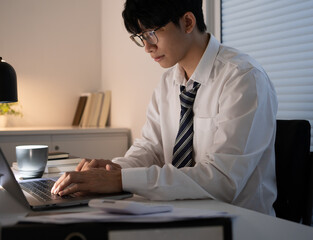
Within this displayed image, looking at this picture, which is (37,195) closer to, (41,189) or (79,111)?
(41,189)

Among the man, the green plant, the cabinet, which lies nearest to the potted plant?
the green plant

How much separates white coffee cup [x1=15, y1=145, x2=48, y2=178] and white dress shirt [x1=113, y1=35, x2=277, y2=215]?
0.32m

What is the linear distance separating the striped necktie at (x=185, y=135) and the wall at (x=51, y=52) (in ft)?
7.39

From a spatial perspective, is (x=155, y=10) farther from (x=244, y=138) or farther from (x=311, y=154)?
(x=311, y=154)

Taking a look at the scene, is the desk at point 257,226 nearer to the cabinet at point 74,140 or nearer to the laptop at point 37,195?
the laptop at point 37,195

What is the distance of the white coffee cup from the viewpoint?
138 centimetres

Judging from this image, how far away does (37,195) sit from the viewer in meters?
1.07

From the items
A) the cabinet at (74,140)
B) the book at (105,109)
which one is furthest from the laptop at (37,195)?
the book at (105,109)

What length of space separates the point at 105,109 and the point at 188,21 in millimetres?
2086

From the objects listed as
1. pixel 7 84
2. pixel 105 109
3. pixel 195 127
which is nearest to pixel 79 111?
pixel 105 109

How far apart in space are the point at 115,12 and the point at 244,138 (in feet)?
8.31

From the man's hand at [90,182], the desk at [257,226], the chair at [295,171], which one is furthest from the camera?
the chair at [295,171]

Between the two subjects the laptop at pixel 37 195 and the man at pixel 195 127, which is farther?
the man at pixel 195 127

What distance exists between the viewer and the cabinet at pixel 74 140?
2.80 m
